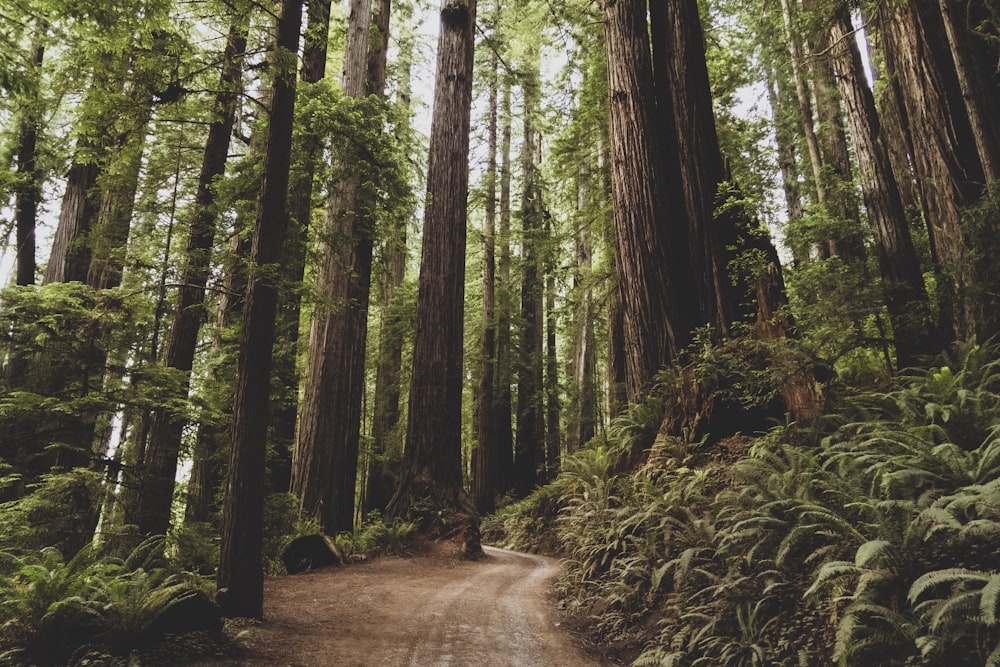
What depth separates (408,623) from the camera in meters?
4.93

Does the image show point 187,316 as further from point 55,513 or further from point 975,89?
point 975,89

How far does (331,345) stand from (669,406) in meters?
6.04

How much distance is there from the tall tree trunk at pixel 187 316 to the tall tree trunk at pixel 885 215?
24.7 feet

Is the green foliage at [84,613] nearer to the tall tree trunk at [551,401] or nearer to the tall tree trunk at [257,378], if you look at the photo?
the tall tree trunk at [257,378]

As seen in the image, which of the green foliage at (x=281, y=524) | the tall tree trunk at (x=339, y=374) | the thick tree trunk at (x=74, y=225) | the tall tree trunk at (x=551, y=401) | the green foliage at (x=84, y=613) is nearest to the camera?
the green foliage at (x=84, y=613)

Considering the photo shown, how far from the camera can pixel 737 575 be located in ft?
13.6

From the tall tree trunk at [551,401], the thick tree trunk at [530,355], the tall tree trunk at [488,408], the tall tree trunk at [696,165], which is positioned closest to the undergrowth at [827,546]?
the tall tree trunk at [696,165]

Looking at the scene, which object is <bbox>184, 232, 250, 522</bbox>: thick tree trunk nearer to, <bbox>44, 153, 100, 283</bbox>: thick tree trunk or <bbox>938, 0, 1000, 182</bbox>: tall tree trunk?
<bbox>44, 153, 100, 283</bbox>: thick tree trunk

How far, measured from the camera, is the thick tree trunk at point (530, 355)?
19.4 meters

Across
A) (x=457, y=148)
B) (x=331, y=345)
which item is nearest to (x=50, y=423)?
(x=331, y=345)

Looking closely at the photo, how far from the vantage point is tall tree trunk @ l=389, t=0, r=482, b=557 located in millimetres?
9242

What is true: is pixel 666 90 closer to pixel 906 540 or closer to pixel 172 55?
pixel 172 55

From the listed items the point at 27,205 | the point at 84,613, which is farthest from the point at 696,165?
the point at 27,205

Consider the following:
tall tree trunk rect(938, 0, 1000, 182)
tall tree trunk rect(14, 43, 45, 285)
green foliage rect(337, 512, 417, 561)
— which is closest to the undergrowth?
tall tree trunk rect(938, 0, 1000, 182)
